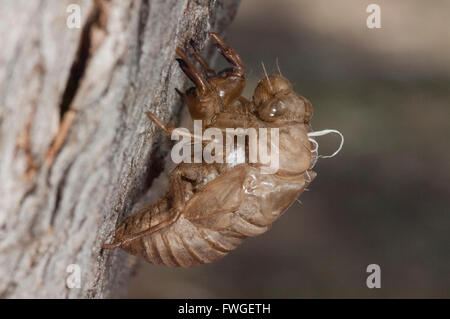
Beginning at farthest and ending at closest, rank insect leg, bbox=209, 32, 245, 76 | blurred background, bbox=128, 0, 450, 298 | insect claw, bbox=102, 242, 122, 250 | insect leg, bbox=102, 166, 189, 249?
blurred background, bbox=128, 0, 450, 298 < insect leg, bbox=209, 32, 245, 76 < insect leg, bbox=102, 166, 189, 249 < insect claw, bbox=102, 242, 122, 250

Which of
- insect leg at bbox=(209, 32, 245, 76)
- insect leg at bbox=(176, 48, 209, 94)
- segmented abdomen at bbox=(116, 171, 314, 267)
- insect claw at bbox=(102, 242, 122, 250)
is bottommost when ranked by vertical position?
insect claw at bbox=(102, 242, 122, 250)

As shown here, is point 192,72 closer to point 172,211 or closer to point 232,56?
point 232,56

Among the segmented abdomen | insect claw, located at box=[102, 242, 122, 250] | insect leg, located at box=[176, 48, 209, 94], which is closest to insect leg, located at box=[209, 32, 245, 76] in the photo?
insect leg, located at box=[176, 48, 209, 94]

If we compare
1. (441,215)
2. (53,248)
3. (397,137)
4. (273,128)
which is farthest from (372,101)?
(53,248)

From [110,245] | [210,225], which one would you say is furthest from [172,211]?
[110,245]

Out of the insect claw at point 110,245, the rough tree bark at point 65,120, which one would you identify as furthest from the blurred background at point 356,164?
the rough tree bark at point 65,120

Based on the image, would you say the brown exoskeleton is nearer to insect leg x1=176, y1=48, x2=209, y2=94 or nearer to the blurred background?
insect leg x1=176, y1=48, x2=209, y2=94

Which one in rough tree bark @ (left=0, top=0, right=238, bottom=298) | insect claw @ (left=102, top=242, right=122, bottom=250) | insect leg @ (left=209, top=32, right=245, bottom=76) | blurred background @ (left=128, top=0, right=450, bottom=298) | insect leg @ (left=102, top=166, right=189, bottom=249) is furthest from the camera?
blurred background @ (left=128, top=0, right=450, bottom=298)
